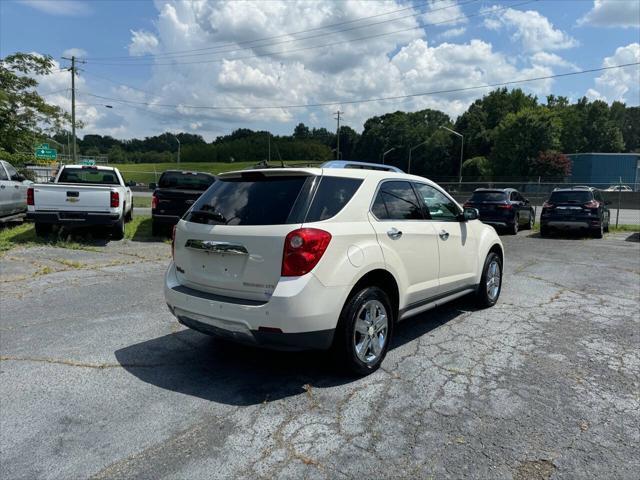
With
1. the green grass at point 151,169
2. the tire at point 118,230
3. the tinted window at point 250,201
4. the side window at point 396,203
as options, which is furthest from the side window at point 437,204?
the green grass at point 151,169

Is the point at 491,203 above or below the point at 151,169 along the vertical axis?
below

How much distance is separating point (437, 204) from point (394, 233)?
4.09 ft

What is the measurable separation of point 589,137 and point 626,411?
105 metres

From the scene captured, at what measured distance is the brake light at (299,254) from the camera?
3582 mm

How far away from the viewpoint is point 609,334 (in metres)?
5.41

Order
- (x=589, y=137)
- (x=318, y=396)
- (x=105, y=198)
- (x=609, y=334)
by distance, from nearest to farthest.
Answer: (x=318, y=396) → (x=609, y=334) → (x=105, y=198) → (x=589, y=137)

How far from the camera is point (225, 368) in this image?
4.31m

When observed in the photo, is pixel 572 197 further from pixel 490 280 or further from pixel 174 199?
pixel 174 199

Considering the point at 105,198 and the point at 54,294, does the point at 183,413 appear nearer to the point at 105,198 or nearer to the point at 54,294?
the point at 54,294

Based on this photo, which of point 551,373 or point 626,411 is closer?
point 626,411

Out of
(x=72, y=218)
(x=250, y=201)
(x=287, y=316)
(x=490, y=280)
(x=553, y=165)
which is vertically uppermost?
(x=553, y=165)

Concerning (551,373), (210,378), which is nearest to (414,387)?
(551,373)

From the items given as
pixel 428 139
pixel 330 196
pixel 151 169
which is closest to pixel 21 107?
pixel 330 196

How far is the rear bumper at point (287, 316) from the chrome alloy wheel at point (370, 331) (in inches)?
13.8
